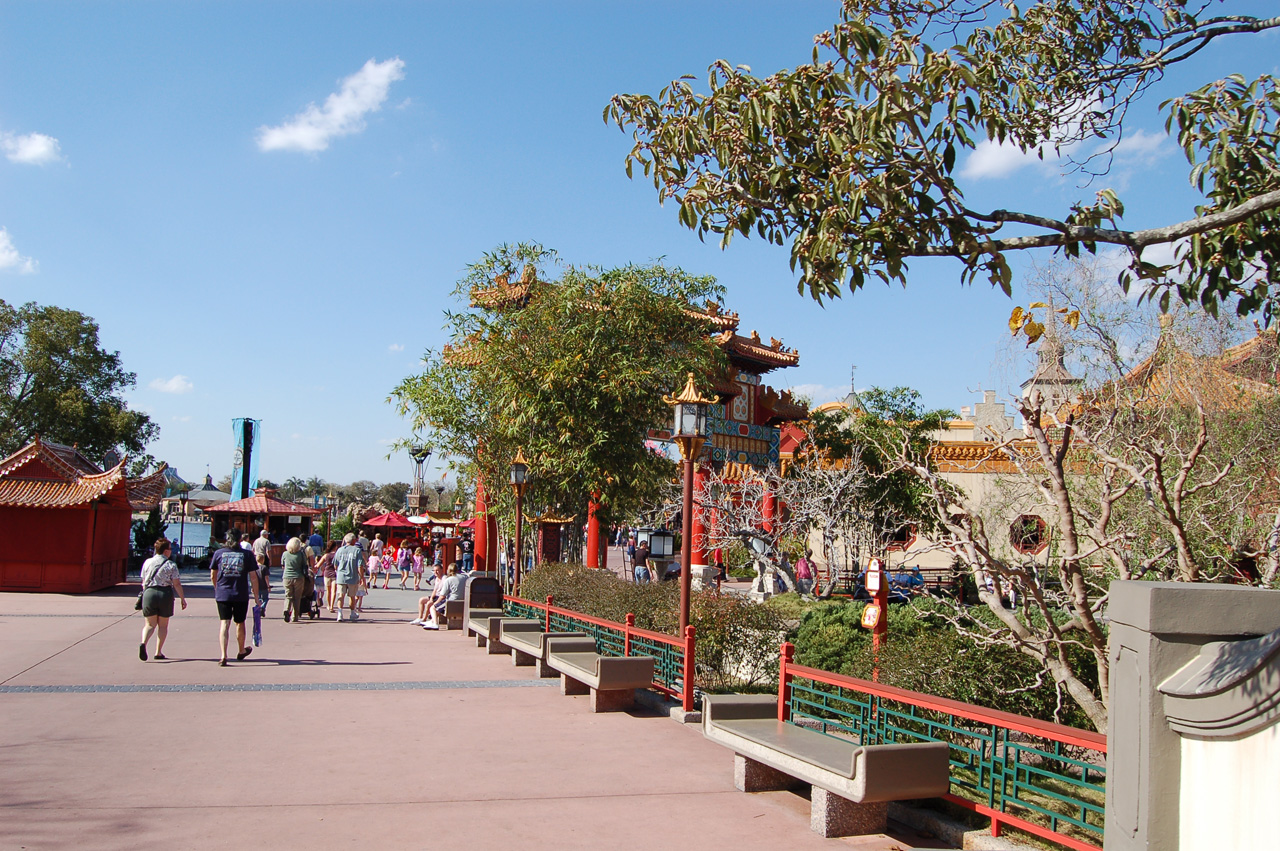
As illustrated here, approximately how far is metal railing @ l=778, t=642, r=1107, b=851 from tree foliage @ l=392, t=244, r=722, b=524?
9.04 metres

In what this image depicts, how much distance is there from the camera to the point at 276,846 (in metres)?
5.04

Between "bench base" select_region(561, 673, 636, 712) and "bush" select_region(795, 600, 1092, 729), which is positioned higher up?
"bush" select_region(795, 600, 1092, 729)

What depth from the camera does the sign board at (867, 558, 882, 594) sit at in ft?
30.9

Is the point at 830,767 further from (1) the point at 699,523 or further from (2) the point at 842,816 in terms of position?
(1) the point at 699,523

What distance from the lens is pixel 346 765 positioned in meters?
6.80

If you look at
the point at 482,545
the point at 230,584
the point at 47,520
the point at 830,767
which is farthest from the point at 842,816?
the point at 47,520

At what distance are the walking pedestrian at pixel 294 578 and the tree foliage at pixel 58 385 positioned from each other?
20.4m

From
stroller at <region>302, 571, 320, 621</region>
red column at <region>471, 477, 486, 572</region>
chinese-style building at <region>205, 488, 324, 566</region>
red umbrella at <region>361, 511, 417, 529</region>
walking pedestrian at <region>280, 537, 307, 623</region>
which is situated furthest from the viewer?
red umbrella at <region>361, 511, 417, 529</region>

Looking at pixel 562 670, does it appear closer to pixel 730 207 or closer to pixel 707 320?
pixel 730 207

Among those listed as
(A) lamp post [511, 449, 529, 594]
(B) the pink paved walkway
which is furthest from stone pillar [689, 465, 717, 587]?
(B) the pink paved walkway

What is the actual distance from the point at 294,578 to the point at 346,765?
10.6 meters

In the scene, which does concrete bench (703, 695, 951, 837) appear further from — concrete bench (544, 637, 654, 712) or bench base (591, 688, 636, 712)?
bench base (591, 688, 636, 712)

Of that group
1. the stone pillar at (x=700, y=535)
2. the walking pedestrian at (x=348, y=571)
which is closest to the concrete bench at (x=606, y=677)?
the walking pedestrian at (x=348, y=571)

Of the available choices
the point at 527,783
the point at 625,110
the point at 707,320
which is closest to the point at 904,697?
the point at 527,783
